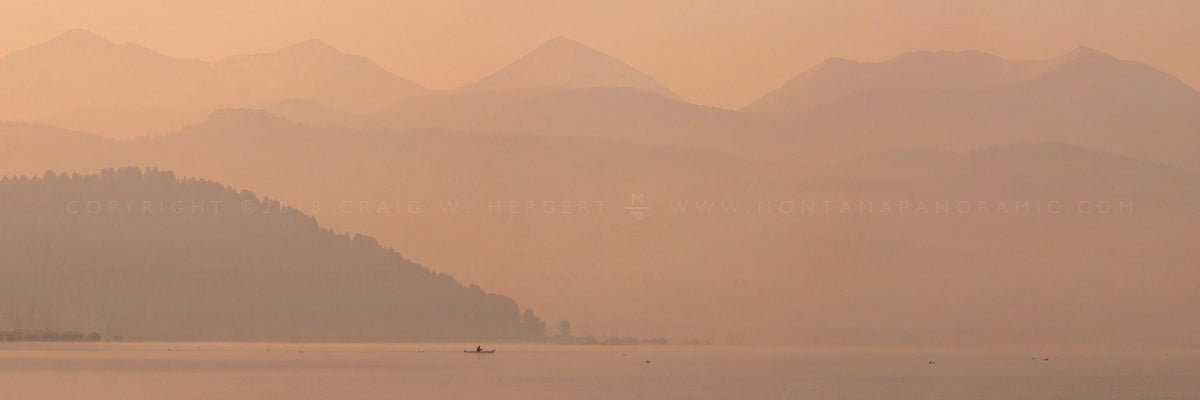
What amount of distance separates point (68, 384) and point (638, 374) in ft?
216

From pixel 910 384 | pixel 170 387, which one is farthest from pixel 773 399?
pixel 170 387

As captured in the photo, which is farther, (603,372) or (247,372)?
(603,372)

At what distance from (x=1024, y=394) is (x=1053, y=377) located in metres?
45.3

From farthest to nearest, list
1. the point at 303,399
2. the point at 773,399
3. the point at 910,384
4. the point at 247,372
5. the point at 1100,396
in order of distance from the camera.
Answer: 1. the point at 247,372
2. the point at 910,384
3. the point at 1100,396
4. the point at 773,399
5. the point at 303,399

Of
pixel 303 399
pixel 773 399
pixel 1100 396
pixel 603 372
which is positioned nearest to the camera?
pixel 303 399

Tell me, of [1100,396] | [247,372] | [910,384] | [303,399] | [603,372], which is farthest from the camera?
[603,372]

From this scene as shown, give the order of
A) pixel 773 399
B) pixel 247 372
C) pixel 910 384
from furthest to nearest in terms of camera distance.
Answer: pixel 247 372 → pixel 910 384 → pixel 773 399

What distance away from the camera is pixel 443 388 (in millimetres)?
148750

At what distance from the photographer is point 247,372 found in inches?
7244

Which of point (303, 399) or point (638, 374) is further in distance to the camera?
point (638, 374)

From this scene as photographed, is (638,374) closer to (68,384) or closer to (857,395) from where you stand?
(857,395)

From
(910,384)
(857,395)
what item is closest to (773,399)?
(857,395)

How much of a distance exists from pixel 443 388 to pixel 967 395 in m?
45.3

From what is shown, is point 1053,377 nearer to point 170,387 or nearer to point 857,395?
point 857,395
